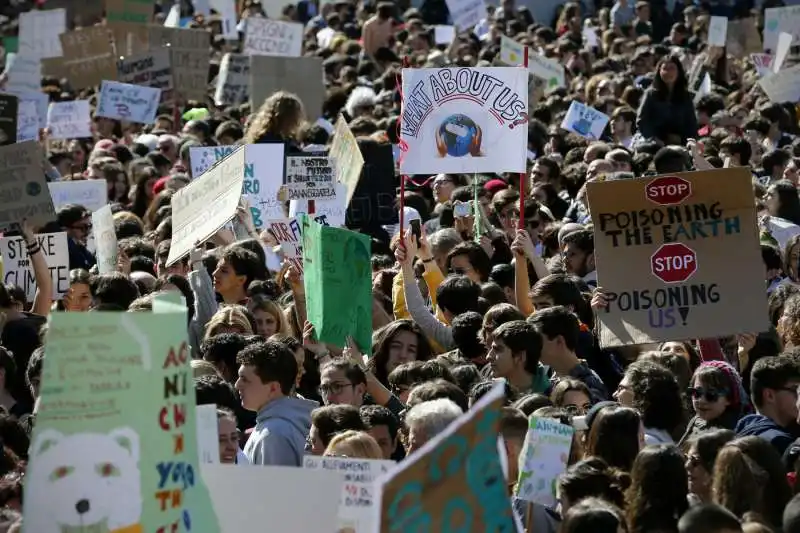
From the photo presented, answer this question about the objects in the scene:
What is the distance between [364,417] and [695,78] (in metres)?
13.0

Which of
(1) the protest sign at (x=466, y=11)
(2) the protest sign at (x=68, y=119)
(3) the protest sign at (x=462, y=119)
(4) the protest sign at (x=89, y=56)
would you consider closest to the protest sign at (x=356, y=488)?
(3) the protest sign at (x=462, y=119)

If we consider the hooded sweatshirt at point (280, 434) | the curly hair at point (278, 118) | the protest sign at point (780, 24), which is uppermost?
the protest sign at point (780, 24)

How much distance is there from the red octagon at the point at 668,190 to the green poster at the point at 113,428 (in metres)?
4.06

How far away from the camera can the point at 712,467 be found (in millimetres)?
5867

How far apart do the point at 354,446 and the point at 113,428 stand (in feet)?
5.92

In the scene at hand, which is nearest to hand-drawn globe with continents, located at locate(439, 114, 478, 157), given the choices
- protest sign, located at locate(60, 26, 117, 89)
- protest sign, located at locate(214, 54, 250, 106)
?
protest sign, located at locate(214, 54, 250, 106)

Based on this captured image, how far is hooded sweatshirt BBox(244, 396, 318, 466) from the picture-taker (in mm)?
6965

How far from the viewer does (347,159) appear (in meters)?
11.3

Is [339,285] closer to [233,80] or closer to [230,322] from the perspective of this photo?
[230,322]

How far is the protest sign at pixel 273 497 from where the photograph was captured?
496 centimetres

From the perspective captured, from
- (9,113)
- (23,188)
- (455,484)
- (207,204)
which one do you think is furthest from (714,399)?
(9,113)

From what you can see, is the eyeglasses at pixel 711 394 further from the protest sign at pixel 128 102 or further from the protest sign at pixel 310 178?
the protest sign at pixel 128 102

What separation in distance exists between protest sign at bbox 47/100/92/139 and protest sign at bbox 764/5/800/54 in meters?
7.74

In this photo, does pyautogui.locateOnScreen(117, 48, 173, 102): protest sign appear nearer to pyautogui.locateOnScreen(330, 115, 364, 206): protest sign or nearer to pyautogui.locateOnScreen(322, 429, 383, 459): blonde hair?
pyautogui.locateOnScreen(330, 115, 364, 206): protest sign
